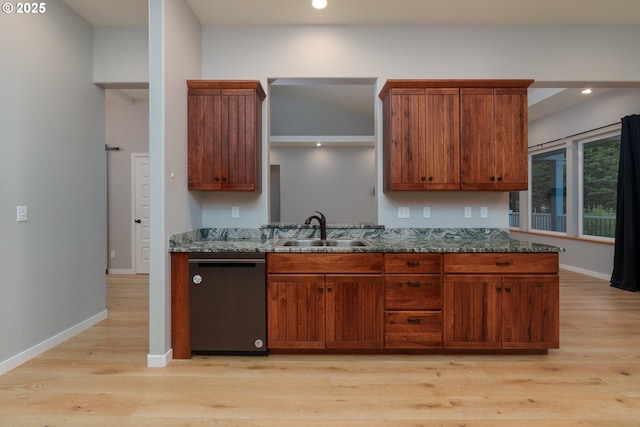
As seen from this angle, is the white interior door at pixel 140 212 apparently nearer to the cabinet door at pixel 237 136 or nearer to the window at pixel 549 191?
the cabinet door at pixel 237 136

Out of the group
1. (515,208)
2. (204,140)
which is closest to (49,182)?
(204,140)

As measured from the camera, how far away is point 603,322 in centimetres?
344

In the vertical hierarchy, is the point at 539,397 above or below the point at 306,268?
below

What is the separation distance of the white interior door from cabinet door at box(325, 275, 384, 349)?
4254 mm

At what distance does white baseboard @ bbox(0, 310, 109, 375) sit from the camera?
8.03 ft

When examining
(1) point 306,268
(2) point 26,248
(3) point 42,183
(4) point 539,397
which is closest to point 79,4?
(3) point 42,183

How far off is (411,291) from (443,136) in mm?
1328

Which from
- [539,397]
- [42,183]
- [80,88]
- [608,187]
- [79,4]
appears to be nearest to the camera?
[539,397]

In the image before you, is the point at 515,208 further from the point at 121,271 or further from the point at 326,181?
the point at 121,271

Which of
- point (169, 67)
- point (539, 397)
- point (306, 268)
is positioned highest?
point (169, 67)

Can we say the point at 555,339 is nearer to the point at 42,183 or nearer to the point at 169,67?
the point at 169,67

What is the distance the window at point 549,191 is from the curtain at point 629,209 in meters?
1.35

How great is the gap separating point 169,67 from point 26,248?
1.74 m

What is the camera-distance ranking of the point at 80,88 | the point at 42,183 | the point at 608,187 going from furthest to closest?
the point at 608,187
the point at 80,88
the point at 42,183
